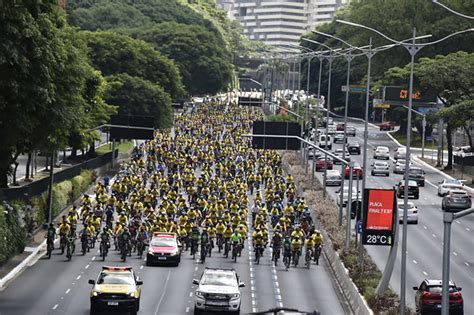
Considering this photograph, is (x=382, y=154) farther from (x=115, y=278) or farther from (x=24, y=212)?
(x=115, y=278)

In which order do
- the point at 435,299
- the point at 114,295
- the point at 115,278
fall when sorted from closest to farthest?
the point at 114,295, the point at 435,299, the point at 115,278

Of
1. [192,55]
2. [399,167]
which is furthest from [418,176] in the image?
[192,55]

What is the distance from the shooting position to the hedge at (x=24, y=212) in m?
49.8

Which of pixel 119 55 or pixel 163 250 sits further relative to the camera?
pixel 119 55

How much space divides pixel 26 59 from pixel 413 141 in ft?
304

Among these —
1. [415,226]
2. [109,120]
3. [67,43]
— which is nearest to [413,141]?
[109,120]

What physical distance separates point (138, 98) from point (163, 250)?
212 feet

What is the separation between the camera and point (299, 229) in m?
53.5

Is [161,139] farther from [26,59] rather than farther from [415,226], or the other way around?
[26,59]

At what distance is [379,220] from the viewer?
144 ft

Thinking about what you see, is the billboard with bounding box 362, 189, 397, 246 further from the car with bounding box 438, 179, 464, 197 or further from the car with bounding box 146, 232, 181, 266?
the car with bounding box 438, 179, 464, 197

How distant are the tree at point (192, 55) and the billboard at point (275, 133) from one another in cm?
8299

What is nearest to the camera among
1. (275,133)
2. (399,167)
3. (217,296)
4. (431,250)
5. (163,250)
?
(217,296)

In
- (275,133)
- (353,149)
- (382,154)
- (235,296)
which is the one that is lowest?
(235,296)
